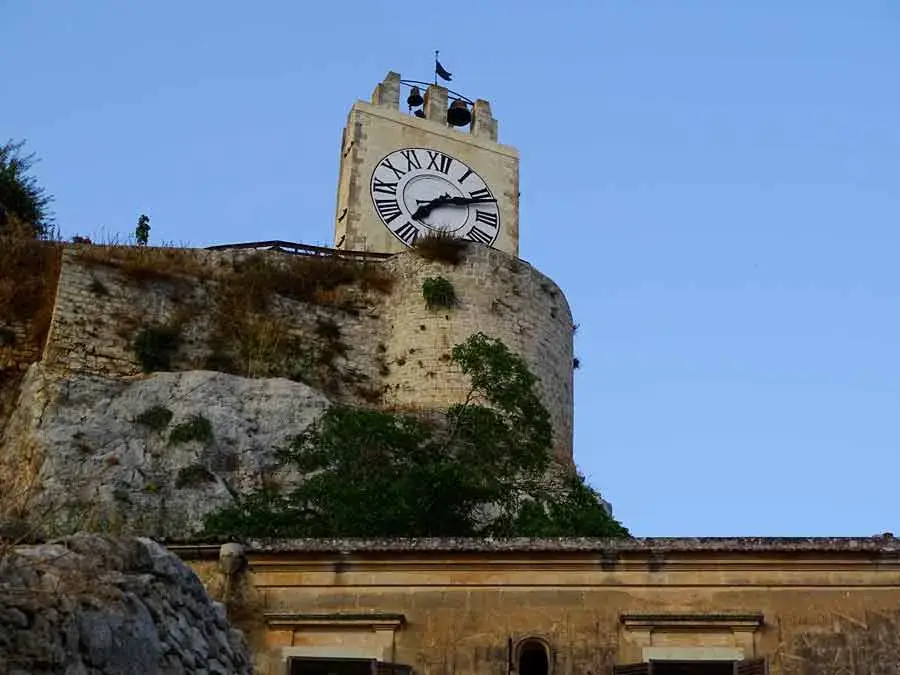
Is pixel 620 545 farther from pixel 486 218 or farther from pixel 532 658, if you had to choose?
pixel 486 218

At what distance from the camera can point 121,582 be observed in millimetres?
9305

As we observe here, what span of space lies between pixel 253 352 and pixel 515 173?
41.4 ft

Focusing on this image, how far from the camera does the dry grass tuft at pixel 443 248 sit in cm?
3419

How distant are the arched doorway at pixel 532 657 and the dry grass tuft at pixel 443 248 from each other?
20.3 meters

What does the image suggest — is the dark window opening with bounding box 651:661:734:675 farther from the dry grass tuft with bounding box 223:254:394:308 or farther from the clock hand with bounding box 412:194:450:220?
the clock hand with bounding box 412:194:450:220

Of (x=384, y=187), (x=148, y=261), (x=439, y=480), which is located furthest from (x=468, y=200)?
(x=439, y=480)

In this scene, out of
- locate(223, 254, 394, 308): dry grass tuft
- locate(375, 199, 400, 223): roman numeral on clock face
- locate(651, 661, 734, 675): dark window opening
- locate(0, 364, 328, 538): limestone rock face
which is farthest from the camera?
locate(375, 199, 400, 223): roman numeral on clock face

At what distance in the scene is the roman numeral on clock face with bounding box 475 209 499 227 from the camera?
4031 centimetres

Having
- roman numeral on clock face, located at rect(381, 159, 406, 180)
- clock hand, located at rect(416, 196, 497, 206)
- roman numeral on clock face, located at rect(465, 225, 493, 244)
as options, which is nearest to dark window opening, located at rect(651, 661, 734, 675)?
roman numeral on clock face, located at rect(465, 225, 493, 244)

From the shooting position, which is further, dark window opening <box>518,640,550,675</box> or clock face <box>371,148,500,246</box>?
clock face <box>371,148,500,246</box>

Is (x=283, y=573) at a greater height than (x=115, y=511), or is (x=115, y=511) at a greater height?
(x=115, y=511)

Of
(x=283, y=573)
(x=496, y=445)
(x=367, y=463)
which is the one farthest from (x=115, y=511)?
(x=283, y=573)

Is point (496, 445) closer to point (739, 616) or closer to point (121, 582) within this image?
point (739, 616)

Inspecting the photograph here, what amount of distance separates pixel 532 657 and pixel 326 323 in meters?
19.6
